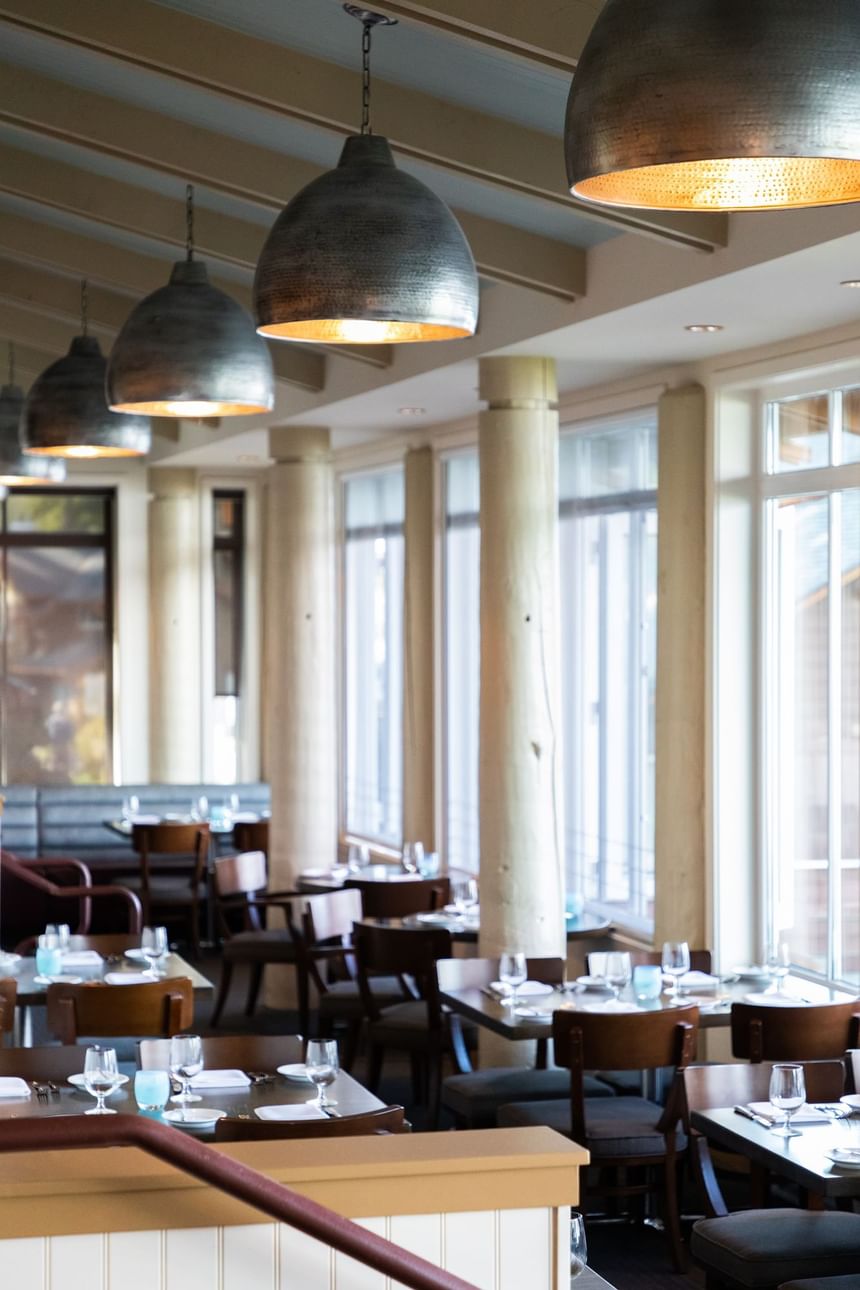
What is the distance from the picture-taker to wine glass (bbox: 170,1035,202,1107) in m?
4.66

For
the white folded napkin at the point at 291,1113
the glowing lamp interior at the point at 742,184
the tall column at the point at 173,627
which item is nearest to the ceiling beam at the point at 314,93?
the white folded napkin at the point at 291,1113

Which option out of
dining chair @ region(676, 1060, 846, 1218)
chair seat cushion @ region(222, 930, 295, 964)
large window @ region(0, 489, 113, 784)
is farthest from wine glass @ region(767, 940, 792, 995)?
large window @ region(0, 489, 113, 784)

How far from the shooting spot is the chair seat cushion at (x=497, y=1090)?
6.41 meters

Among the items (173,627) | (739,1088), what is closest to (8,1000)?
(739,1088)

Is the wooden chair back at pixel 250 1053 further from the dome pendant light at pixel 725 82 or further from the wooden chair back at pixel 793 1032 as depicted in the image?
the dome pendant light at pixel 725 82

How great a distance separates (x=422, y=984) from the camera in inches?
306

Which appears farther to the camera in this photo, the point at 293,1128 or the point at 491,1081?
the point at 491,1081

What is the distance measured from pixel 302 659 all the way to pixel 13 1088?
5.42m

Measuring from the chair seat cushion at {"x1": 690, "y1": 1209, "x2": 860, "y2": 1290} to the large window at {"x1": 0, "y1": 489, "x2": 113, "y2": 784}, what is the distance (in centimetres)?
1033

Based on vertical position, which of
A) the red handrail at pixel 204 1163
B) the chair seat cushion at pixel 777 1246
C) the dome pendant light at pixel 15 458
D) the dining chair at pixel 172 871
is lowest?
the chair seat cushion at pixel 777 1246

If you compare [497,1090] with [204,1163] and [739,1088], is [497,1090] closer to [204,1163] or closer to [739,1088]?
[739,1088]

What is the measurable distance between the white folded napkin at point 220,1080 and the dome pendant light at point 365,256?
231 centimetres

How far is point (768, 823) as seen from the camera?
766cm

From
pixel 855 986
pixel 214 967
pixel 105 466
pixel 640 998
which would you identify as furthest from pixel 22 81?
pixel 105 466
